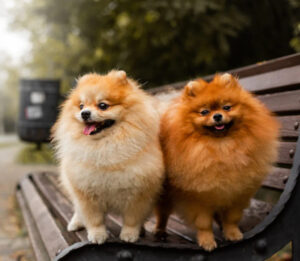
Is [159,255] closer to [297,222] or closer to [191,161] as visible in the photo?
[191,161]

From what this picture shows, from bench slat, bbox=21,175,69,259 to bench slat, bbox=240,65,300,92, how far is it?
161cm

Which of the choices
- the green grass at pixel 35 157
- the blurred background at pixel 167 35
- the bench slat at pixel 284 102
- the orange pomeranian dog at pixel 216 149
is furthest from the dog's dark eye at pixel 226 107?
the green grass at pixel 35 157

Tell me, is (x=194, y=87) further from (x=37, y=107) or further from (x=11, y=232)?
(x=37, y=107)

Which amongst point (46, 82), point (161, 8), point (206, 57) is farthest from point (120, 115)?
point (46, 82)

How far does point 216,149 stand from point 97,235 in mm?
707

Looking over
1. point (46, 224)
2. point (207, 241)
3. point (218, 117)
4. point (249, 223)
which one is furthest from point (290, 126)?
point (46, 224)

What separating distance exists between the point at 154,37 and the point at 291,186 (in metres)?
3.58

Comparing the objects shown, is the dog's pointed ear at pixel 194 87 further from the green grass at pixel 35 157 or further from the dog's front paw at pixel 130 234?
the green grass at pixel 35 157

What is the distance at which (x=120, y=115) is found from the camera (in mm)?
1754

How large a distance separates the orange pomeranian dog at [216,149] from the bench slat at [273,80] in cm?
47

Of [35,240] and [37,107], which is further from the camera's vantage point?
[37,107]

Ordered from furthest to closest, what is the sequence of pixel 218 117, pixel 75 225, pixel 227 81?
pixel 75 225 → pixel 227 81 → pixel 218 117

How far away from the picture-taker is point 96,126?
1.75 m

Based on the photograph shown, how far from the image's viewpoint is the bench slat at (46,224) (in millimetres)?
1996
